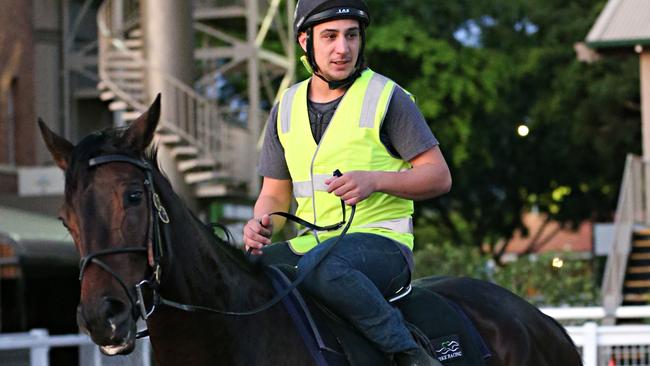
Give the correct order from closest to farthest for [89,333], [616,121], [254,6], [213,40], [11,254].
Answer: [89,333] < [11,254] < [254,6] < [213,40] < [616,121]

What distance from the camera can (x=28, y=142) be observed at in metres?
26.0

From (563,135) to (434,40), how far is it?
7654 mm

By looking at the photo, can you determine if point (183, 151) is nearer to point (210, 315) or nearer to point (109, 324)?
point (210, 315)

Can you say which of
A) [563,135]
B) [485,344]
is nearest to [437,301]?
[485,344]

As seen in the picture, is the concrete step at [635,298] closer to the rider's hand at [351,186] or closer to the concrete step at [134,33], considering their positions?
the concrete step at [134,33]

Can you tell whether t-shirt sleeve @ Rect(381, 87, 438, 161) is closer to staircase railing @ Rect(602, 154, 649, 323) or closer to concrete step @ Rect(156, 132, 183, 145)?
staircase railing @ Rect(602, 154, 649, 323)

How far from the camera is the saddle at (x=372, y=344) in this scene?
5.35 metres

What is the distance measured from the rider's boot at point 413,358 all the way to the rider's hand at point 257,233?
686mm

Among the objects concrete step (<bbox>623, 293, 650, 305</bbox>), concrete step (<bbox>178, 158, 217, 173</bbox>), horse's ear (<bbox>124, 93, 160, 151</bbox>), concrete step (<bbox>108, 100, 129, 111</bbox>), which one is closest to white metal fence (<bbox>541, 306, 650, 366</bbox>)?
horse's ear (<bbox>124, 93, 160, 151</bbox>)

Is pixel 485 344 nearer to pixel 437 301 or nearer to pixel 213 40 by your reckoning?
pixel 437 301

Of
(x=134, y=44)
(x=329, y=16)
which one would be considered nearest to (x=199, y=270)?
(x=329, y=16)

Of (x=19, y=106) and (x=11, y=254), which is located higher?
(x=19, y=106)

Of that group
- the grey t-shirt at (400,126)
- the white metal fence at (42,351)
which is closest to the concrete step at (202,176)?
the white metal fence at (42,351)

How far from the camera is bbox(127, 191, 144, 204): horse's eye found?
464cm
